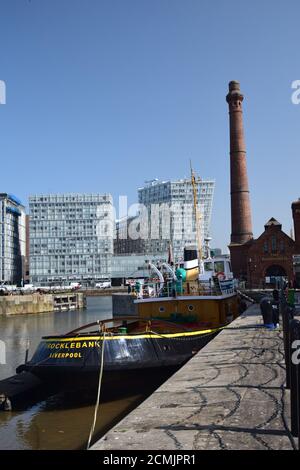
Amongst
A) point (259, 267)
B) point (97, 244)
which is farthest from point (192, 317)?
point (97, 244)

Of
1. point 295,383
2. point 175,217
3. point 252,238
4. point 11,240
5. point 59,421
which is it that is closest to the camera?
point 295,383

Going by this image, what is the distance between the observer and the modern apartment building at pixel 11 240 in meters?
149

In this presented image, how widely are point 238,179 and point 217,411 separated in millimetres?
50303

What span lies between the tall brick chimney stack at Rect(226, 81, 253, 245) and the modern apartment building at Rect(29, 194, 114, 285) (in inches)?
3953

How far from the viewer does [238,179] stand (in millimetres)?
56188

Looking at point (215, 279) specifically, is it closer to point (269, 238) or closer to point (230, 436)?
point (230, 436)

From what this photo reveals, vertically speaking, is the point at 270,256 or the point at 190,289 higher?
the point at 270,256

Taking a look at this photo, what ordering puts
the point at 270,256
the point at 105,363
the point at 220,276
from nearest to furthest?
the point at 105,363 → the point at 220,276 → the point at 270,256

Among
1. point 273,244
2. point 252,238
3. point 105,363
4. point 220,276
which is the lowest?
point 105,363

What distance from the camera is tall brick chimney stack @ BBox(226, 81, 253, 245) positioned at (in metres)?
56.1

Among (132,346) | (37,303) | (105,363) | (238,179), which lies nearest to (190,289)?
(132,346)

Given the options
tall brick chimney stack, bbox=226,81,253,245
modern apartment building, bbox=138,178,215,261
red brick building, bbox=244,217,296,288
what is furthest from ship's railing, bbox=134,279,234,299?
modern apartment building, bbox=138,178,215,261

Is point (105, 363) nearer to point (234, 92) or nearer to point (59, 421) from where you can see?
point (59, 421)

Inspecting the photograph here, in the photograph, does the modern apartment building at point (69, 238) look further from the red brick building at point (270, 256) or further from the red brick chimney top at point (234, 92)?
the red brick building at point (270, 256)
